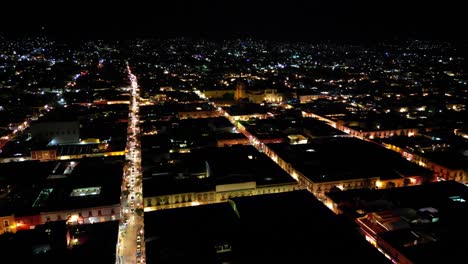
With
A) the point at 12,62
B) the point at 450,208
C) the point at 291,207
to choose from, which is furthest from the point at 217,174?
the point at 12,62

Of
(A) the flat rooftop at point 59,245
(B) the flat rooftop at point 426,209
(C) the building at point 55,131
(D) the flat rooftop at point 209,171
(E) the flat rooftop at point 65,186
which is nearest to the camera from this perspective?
(A) the flat rooftop at point 59,245

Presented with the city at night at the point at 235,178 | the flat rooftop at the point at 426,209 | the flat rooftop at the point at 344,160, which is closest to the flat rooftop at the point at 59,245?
the city at night at the point at 235,178

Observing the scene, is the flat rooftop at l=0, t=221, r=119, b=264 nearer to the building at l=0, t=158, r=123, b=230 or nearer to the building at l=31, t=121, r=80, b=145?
the building at l=0, t=158, r=123, b=230

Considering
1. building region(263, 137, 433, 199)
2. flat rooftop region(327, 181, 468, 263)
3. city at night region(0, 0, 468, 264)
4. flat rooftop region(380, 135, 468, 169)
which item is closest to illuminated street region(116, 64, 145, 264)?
city at night region(0, 0, 468, 264)

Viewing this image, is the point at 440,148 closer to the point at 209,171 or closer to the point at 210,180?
the point at 209,171

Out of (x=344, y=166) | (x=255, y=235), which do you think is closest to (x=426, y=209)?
(x=344, y=166)

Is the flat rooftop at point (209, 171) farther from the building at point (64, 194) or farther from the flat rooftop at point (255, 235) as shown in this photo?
the flat rooftop at point (255, 235)
